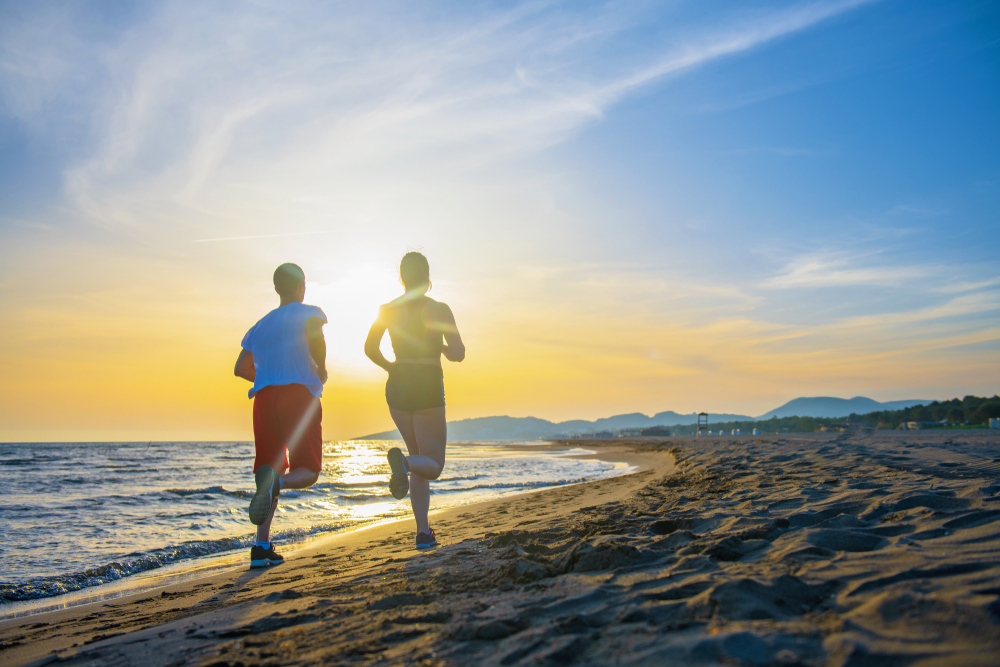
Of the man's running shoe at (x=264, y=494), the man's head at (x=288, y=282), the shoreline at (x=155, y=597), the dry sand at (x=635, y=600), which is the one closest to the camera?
the dry sand at (x=635, y=600)

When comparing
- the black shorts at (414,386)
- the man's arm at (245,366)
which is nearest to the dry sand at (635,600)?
the black shorts at (414,386)

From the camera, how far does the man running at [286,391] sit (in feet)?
13.3

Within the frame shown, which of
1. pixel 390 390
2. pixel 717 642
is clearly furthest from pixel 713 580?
pixel 390 390

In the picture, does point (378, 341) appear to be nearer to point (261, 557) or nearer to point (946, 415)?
point (261, 557)

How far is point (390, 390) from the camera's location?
4.16m

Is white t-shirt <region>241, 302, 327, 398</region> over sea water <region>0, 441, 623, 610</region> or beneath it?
over

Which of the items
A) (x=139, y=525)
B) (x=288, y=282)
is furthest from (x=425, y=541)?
(x=139, y=525)

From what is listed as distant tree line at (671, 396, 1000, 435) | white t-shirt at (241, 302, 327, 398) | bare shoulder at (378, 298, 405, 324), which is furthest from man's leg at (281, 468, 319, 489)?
distant tree line at (671, 396, 1000, 435)

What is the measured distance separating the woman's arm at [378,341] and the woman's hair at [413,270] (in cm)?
31

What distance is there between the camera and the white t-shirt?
162 inches

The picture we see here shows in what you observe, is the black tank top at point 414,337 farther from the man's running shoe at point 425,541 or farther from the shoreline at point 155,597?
the shoreline at point 155,597

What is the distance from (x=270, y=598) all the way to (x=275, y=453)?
1.31 m

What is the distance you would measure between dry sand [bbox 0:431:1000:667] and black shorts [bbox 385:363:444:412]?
1101 mm

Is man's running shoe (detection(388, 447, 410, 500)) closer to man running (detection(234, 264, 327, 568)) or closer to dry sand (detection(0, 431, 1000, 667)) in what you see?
dry sand (detection(0, 431, 1000, 667))
